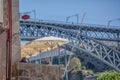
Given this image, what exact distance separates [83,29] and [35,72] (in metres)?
51.0

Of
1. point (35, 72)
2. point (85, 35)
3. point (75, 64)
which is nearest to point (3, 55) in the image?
point (35, 72)

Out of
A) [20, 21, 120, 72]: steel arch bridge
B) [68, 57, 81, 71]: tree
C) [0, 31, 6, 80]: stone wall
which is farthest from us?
[68, 57, 81, 71]: tree

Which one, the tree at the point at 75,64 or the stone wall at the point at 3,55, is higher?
the stone wall at the point at 3,55

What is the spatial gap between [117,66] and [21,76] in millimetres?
50132

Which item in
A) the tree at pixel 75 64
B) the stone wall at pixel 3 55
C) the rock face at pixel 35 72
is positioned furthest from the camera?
the tree at pixel 75 64

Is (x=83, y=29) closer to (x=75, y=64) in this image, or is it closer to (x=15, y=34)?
(x=75, y=64)

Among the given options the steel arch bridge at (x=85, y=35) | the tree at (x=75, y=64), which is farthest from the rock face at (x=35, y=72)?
the tree at (x=75, y=64)

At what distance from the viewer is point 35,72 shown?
470cm

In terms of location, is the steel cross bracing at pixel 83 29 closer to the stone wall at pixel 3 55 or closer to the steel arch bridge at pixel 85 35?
the steel arch bridge at pixel 85 35

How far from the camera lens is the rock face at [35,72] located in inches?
179

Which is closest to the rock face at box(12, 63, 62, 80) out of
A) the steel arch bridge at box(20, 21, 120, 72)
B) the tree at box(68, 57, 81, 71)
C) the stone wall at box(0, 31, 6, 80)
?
the stone wall at box(0, 31, 6, 80)

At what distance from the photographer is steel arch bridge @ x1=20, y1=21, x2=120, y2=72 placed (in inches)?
1935

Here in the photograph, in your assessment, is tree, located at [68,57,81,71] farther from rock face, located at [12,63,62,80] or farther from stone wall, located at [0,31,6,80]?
stone wall, located at [0,31,6,80]

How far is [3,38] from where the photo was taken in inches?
167
